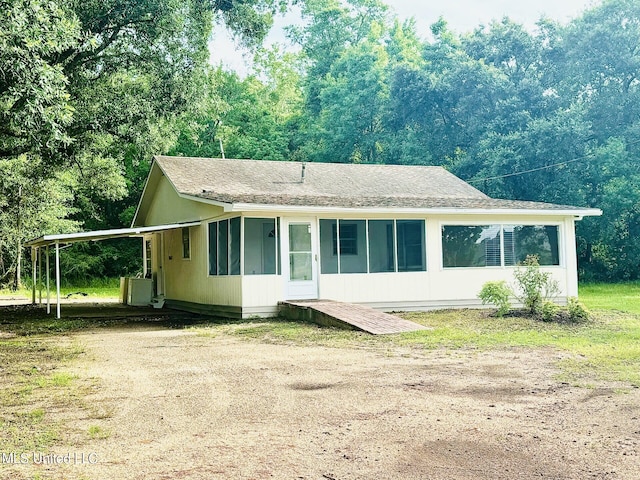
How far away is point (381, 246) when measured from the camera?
15.4 m

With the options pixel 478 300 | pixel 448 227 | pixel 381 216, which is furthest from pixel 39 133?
pixel 478 300

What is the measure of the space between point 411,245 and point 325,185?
3.81 meters

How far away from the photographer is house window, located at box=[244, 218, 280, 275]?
1438cm

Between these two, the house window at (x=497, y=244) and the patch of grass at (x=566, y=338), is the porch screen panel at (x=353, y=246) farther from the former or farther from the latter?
the house window at (x=497, y=244)

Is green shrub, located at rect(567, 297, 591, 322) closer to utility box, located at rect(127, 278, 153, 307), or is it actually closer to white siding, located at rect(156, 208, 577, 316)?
white siding, located at rect(156, 208, 577, 316)

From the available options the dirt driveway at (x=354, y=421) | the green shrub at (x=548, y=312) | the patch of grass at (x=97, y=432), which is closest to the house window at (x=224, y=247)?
the dirt driveway at (x=354, y=421)

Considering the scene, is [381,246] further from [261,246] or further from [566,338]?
[566,338]

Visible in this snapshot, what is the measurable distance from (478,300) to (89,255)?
24405 mm

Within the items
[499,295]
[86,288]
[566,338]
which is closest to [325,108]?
[86,288]

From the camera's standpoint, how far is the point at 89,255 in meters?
34.7

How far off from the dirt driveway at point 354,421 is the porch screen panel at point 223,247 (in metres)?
6.42

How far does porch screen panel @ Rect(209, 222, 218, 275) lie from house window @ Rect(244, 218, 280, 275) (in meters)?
1.53

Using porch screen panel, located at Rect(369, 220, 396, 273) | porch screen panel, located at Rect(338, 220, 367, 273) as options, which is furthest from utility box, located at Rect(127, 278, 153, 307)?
porch screen panel, located at Rect(369, 220, 396, 273)

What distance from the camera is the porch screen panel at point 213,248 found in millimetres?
15691
